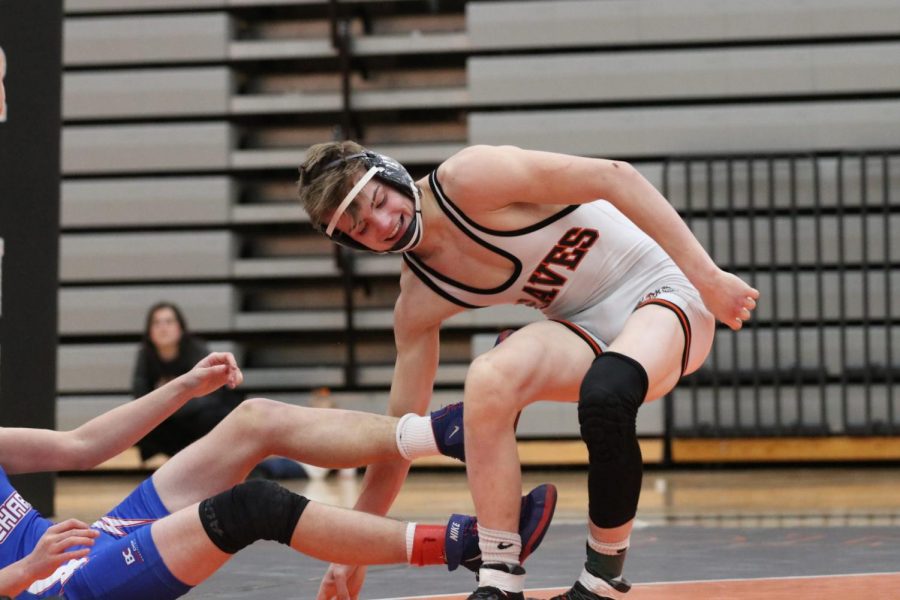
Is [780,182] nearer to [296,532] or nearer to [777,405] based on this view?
[777,405]

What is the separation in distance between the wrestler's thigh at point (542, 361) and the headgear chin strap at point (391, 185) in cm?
29

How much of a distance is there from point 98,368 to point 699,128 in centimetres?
363

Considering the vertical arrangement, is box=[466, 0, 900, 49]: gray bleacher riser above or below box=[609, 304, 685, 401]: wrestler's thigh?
above

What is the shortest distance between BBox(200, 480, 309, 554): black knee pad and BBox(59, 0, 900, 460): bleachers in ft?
15.9

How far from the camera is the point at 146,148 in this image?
25.2 ft

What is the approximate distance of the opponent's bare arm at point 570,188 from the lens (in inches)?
106

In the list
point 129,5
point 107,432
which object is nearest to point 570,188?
point 107,432

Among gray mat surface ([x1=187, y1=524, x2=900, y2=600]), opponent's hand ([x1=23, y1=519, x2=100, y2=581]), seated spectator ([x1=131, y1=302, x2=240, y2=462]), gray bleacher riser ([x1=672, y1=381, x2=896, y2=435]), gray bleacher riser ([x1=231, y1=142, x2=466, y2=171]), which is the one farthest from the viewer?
gray bleacher riser ([x1=231, y1=142, x2=466, y2=171])

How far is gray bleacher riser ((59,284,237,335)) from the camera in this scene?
7586mm

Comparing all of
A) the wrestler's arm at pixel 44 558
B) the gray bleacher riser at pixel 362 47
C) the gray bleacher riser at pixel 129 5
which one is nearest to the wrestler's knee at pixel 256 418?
the wrestler's arm at pixel 44 558

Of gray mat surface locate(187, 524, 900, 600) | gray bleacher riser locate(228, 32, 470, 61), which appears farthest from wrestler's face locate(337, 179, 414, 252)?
gray bleacher riser locate(228, 32, 470, 61)

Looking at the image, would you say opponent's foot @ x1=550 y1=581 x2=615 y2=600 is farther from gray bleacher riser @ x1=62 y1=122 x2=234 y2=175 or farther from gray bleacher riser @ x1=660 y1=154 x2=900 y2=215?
gray bleacher riser @ x1=62 y1=122 x2=234 y2=175

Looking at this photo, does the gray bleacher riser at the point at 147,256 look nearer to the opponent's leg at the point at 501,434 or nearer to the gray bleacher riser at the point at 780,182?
the gray bleacher riser at the point at 780,182

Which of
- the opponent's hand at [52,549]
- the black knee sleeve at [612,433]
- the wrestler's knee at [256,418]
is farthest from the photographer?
the wrestler's knee at [256,418]
